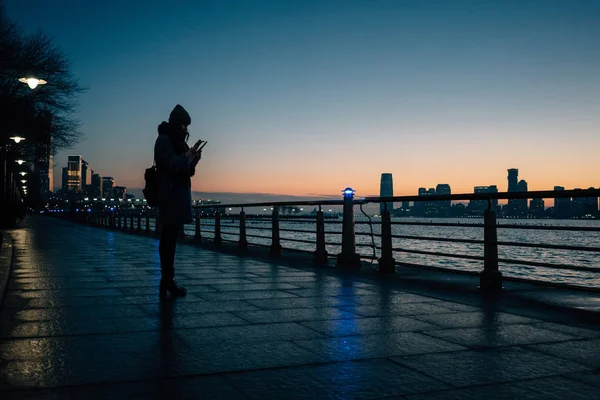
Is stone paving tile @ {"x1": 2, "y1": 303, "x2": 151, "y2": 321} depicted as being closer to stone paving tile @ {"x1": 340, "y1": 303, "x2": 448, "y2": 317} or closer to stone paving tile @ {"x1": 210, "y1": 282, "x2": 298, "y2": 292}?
stone paving tile @ {"x1": 210, "y1": 282, "x2": 298, "y2": 292}

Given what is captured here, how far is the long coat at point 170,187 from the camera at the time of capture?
6.59 m

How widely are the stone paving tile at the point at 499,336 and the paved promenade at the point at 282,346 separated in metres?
0.02

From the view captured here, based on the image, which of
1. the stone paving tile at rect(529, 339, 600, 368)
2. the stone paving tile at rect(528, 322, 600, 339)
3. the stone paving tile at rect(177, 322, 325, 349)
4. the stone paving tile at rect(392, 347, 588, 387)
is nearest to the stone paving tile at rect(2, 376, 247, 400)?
the stone paving tile at rect(177, 322, 325, 349)

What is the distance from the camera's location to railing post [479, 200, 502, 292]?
7.43 meters

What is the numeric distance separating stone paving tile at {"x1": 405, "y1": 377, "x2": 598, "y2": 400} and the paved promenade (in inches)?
0.4

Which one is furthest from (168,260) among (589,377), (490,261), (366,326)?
(589,377)

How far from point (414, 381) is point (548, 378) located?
2.62 feet

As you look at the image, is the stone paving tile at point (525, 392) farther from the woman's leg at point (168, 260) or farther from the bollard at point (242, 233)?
the bollard at point (242, 233)

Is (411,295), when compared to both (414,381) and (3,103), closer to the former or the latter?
(414,381)

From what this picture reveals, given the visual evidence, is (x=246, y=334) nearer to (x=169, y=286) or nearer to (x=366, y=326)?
(x=366, y=326)

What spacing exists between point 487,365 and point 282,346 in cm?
139

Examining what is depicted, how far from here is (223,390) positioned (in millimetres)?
3211

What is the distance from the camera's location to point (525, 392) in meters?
3.23

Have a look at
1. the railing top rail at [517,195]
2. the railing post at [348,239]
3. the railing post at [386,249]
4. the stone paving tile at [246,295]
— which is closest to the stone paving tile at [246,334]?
the stone paving tile at [246,295]
